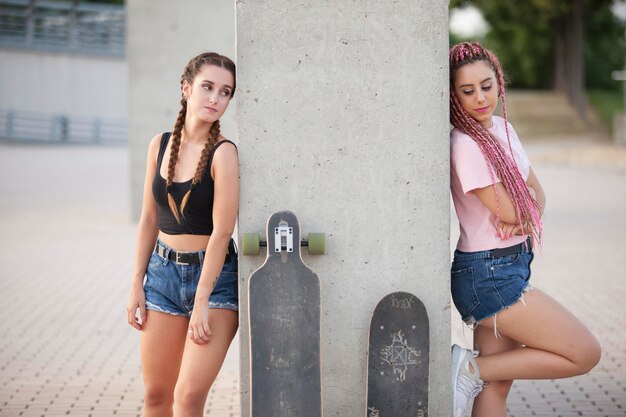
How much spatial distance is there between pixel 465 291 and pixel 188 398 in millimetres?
1135

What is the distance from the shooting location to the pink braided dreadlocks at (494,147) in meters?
3.46

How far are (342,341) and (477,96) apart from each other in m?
1.08

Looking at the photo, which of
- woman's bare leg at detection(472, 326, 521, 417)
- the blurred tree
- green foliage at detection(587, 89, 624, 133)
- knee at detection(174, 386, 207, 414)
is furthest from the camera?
green foliage at detection(587, 89, 624, 133)

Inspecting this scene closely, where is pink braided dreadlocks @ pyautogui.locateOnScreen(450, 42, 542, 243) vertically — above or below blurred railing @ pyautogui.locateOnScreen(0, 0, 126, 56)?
below

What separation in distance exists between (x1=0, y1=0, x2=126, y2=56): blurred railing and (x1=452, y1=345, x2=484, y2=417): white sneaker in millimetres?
38414

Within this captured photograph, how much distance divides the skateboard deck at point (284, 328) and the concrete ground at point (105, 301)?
1.55 m

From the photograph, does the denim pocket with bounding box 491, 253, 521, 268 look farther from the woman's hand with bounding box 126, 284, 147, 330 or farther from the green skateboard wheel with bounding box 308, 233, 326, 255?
the woman's hand with bounding box 126, 284, 147, 330

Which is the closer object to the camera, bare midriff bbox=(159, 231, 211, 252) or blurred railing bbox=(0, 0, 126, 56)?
bare midriff bbox=(159, 231, 211, 252)

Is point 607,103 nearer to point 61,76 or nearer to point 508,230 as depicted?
point 61,76

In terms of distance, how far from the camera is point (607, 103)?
151 feet

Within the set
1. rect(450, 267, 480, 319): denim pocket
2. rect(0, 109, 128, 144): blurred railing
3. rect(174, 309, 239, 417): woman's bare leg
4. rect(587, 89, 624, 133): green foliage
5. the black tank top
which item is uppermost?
rect(587, 89, 624, 133): green foliage

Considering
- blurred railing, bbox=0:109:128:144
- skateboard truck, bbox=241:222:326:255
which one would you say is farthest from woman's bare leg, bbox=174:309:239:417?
blurred railing, bbox=0:109:128:144

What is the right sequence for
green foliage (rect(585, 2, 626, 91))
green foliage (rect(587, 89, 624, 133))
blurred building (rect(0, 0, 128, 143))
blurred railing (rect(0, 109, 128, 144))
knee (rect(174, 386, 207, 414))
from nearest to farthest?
1. knee (rect(174, 386, 207, 414))
2. blurred railing (rect(0, 109, 128, 144))
3. blurred building (rect(0, 0, 128, 143))
4. green foliage (rect(587, 89, 624, 133))
5. green foliage (rect(585, 2, 626, 91))

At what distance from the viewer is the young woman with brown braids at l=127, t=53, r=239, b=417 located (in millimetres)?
3426
